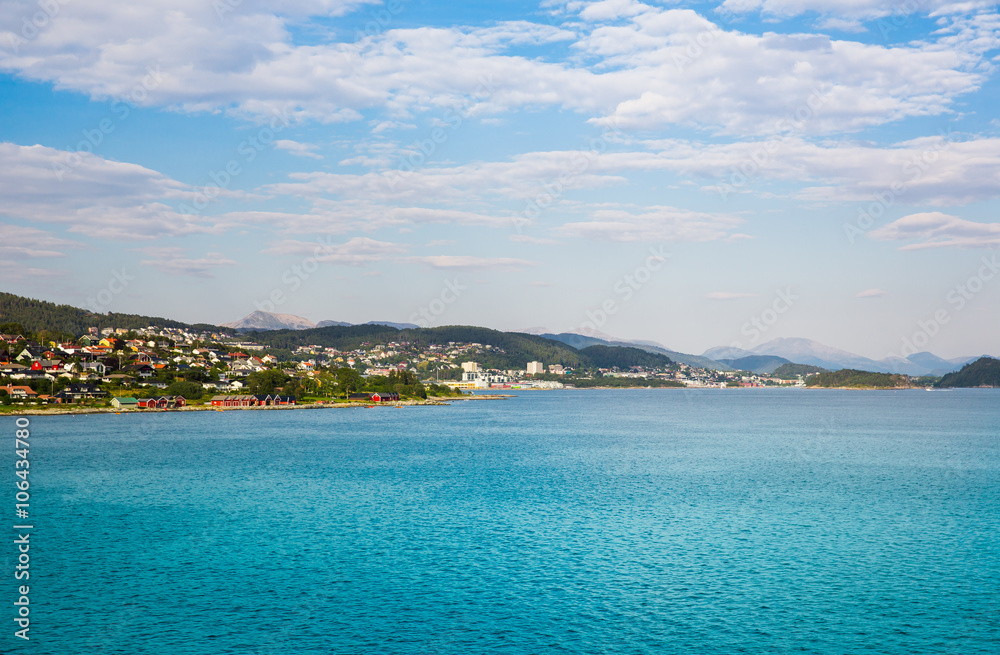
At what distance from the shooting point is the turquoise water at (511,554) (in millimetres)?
14703

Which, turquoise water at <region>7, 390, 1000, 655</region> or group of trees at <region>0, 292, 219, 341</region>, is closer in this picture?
turquoise water at <region>7, 390, 1000, 655</region>

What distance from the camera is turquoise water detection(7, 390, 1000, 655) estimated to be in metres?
14.7

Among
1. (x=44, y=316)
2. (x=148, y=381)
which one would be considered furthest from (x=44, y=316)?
(x=148, y=381)

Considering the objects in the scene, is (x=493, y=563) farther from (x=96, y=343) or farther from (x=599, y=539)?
(x=96, y=343)

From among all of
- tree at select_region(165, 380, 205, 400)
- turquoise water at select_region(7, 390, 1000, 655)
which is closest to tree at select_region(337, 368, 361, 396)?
tree at select_region(165, 380, 205, 400)

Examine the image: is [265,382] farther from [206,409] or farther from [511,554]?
[511,554]

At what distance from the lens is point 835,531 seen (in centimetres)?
2367

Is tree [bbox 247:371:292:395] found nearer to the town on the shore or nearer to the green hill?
the town on the shore

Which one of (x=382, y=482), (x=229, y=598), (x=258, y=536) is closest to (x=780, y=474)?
(x=382, y=482)

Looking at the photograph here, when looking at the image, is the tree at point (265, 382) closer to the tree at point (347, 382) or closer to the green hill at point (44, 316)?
the tree at point (347, 382)

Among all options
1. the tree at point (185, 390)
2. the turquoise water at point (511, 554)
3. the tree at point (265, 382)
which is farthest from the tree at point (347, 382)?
the turquoise water at point (511, 554)

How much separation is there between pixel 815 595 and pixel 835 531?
761 centimetres

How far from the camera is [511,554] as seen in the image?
20.9 metres

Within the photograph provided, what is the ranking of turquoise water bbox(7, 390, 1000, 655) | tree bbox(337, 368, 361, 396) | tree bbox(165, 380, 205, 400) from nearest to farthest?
turquoise water bbox(7, 390, 1000, 655) → tree bbox(165, 380, 205, 400) → tree bbox(337, 368, 361, 396)
